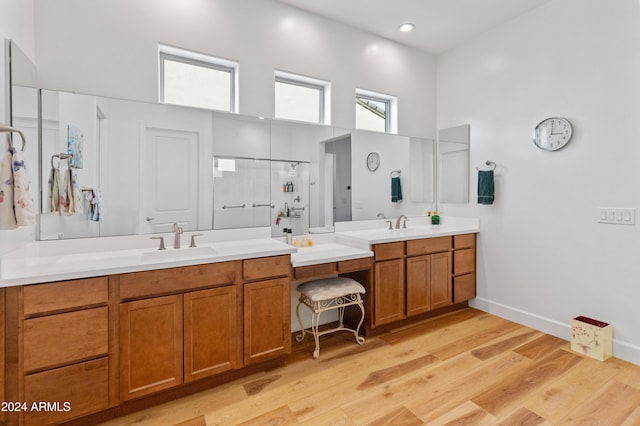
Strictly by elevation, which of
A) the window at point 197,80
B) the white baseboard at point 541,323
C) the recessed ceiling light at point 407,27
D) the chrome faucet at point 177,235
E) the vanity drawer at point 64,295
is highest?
the recessed ceiling light at point 407,27

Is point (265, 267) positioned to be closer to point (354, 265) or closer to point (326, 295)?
point (326, 295)

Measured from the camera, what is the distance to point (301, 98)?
307 cm

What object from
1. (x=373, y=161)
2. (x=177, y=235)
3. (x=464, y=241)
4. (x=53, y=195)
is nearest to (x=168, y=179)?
(x=177, y=235)

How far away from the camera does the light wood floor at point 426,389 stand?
1814 mm

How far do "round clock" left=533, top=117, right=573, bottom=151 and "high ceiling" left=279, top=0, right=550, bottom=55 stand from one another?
3.54ft

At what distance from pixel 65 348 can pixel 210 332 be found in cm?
72

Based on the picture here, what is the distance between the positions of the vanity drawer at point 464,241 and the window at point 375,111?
1.35 m

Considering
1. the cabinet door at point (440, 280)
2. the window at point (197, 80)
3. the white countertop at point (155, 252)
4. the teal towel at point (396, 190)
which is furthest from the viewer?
the teal towel at point (396, 190)

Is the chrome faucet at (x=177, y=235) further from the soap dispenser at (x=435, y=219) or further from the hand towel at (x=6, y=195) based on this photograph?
the soap dispenser at (x=435, y=219)

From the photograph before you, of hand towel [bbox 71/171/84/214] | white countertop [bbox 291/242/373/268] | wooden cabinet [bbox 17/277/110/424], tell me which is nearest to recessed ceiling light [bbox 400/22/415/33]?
white countertop [bbox 291/242/373/268]

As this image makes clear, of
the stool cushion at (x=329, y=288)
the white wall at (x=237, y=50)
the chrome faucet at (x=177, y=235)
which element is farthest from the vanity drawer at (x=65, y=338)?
the white wall at (x=237, y=50)

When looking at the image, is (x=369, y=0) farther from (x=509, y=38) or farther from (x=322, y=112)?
(x=509, y=38)

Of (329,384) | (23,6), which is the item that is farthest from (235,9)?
(329,384)

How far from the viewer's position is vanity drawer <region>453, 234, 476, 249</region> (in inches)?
131
